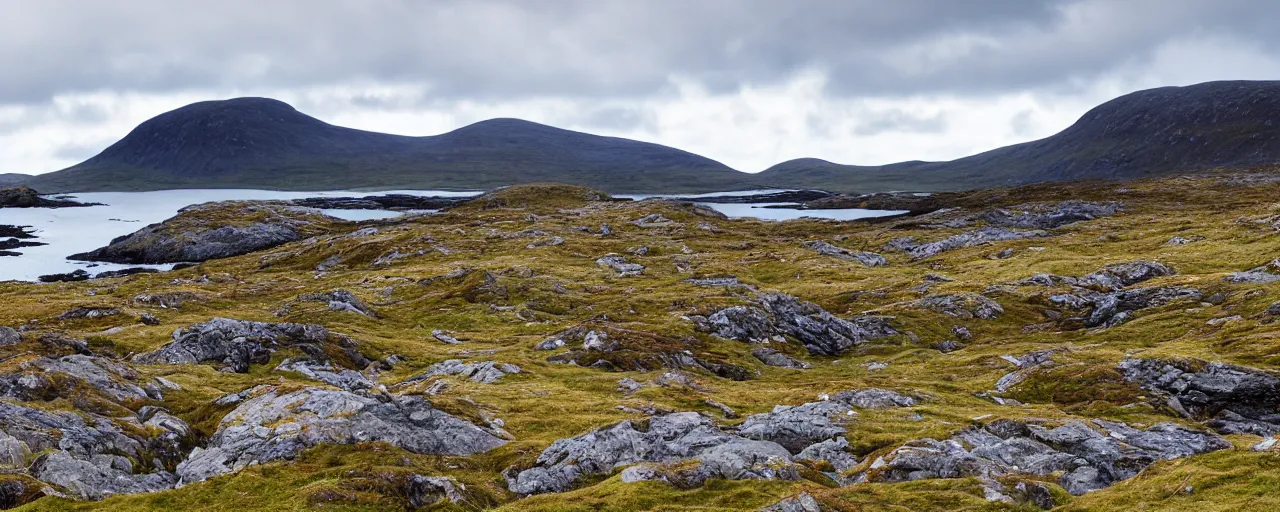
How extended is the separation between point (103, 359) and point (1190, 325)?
3157 inches

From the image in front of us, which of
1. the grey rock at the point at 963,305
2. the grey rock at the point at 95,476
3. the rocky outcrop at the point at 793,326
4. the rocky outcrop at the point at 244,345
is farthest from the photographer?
the grey rock at the point at 963,305

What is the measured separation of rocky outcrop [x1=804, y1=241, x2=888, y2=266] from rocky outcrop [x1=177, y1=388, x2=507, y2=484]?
110722 mm

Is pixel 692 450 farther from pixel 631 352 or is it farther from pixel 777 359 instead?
pixel 777 359

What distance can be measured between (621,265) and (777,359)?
63288 mm

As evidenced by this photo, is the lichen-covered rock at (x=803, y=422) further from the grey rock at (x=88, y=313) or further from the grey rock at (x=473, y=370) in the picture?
the grey rock at (x=88, y=313)

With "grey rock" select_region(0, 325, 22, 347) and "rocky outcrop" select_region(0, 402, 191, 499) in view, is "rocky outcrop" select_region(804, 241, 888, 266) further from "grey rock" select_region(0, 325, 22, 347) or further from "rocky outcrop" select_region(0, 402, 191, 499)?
"rocky outcrop" select_region(0, 402, 191, 499)

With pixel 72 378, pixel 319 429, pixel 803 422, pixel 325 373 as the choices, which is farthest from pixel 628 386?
pixel 72 378

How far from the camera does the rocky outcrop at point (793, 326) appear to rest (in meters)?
77.6

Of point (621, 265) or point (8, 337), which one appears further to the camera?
point (621, 265)

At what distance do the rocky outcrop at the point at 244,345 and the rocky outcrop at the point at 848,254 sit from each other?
97783 mm

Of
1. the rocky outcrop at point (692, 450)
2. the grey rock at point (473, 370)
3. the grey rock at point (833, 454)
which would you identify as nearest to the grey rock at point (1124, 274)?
the rocky outcrop at point (692, 450)

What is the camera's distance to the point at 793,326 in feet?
263

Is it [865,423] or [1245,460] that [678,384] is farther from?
[1245,460]

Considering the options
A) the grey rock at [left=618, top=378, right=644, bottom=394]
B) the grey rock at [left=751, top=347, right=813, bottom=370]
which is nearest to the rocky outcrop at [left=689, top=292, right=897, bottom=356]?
the grey rock at [left=751, top=347, right=813, bottom=370]
